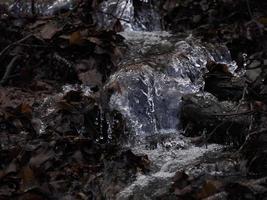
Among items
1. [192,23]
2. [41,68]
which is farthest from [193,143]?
[192,23]

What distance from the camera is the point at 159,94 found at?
15.8 feet

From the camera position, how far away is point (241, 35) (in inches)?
226

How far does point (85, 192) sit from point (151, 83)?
1699mm

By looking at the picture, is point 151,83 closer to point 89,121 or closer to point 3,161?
point 89,121

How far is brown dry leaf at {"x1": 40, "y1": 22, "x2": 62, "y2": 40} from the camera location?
530 cm

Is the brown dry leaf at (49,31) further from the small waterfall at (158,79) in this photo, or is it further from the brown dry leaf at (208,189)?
the brown dry leaf at (208,189)

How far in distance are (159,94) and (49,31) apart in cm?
131

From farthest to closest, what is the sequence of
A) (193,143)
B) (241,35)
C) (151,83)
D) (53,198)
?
(241,35) < (151,83) < (193,143) < (53,198)

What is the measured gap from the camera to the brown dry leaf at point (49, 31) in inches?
209

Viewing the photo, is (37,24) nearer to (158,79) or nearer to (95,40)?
(95,40)

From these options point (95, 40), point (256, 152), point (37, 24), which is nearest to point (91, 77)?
point (95, 40)

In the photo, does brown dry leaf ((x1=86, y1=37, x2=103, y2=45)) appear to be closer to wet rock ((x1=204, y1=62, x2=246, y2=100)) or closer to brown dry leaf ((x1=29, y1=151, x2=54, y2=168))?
wet rock ((x1=204, y1=62, x2=246, y2=100))

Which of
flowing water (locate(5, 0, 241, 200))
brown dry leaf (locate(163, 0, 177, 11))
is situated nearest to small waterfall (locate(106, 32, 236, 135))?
flowing water (locate(5, 0, 241, 200))

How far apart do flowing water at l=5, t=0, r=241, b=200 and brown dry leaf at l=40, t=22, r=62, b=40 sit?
68 centimetres
